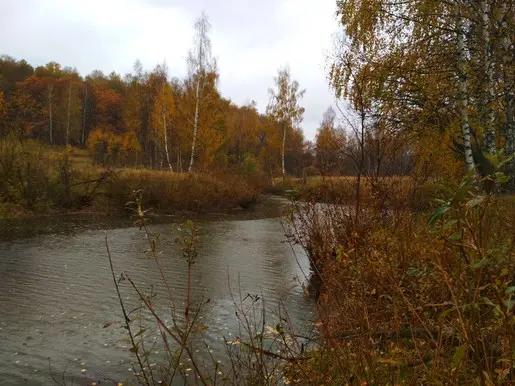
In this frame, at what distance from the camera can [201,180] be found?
879 inches

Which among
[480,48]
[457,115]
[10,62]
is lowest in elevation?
[457,115]

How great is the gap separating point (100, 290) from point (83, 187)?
44.0 ft

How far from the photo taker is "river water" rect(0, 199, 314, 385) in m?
4.81

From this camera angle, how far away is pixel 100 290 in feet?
24.8

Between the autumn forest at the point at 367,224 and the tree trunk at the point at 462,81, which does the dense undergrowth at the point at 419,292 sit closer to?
the autumn forest at the point at 367,224

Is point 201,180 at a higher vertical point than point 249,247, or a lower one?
higher

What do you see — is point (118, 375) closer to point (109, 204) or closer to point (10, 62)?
point (109, 204)

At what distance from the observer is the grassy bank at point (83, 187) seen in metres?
17.8

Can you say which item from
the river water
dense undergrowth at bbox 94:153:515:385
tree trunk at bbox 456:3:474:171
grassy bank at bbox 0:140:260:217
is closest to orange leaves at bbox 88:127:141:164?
grassy bank at bbox 0:140:260:217

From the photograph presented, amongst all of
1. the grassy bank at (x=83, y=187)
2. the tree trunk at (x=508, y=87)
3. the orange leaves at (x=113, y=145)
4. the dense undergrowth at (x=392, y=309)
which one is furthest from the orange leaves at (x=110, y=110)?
the dense undergrowth at (x=392, y=309)

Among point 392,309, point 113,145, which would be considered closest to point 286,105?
point 113,145

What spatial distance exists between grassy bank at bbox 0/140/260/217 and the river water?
134 inches

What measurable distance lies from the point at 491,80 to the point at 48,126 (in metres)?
52.8

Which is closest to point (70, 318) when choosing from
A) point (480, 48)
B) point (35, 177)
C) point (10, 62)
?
point (480, 48)
